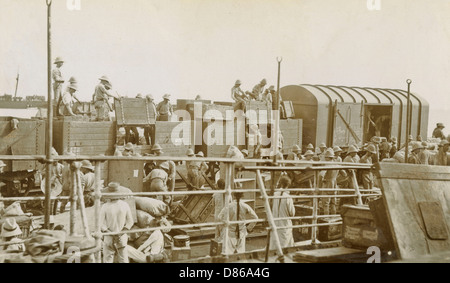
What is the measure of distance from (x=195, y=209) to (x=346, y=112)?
10522 mm

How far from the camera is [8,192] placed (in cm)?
1119

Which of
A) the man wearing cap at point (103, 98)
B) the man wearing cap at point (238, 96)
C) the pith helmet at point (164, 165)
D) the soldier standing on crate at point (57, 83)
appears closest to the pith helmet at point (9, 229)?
the pith helmet at point (164, 165)

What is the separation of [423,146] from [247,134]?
16.8 feet

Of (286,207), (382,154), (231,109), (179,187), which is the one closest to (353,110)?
(382,154)

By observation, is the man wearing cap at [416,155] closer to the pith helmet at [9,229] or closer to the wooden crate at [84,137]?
the wooden crate at [84,137]

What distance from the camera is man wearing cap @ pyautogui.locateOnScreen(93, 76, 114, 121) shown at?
1202 cm

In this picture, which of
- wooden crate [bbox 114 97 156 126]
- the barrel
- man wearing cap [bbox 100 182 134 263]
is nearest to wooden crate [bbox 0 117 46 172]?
wooden crate [bbox 114 97 156 126]

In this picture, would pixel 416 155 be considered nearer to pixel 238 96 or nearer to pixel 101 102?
pixel 238 96

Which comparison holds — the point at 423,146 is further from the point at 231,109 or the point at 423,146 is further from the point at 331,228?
the point at 231,109

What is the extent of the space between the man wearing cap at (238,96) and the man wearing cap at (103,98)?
4.28 metres

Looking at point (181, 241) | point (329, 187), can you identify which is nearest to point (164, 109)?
point (329, 187)

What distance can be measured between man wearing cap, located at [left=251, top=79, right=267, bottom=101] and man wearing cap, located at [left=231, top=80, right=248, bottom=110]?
0.58 m

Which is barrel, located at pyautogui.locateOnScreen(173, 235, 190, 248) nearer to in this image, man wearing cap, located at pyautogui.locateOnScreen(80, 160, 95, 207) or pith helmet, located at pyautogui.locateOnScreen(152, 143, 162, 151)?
man wearing cap, located at pyautogui.locateOnScreen(80, 160, 95, 207)

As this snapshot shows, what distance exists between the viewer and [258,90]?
16.0 metres
